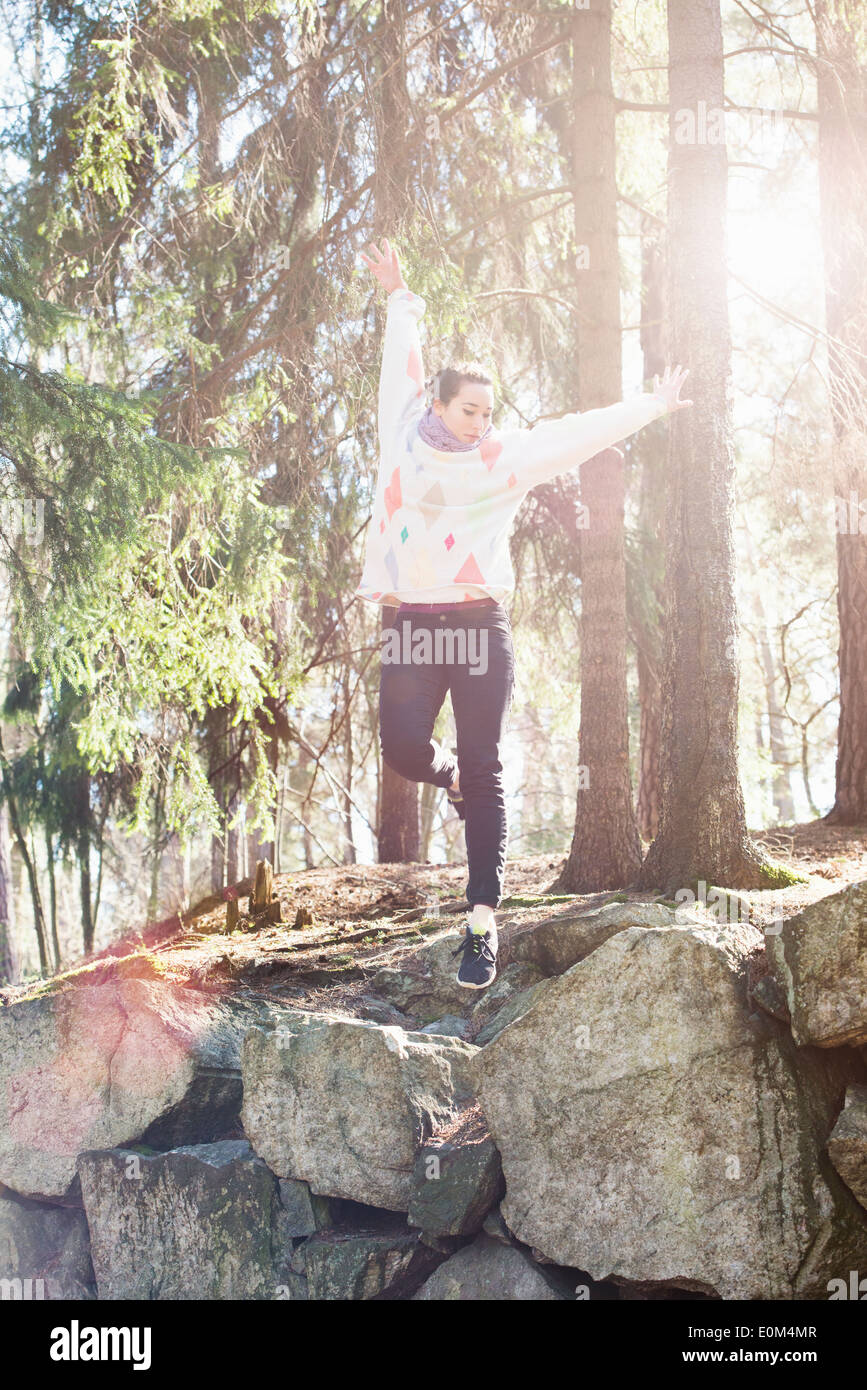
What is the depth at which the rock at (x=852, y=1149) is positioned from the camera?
315 cm

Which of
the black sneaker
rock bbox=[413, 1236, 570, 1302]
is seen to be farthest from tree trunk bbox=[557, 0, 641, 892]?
rock bbox=[413, 1236, 570, 1302]

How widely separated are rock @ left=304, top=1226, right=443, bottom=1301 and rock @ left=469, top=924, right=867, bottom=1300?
418mm

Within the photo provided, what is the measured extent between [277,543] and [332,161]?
2092 mm

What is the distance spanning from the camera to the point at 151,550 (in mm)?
5984

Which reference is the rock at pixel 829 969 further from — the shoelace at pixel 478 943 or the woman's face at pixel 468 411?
the woman's face at pixel 468 411

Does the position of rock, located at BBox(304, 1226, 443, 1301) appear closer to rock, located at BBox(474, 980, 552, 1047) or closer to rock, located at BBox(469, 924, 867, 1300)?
rock, located at BBox(469, 924, 867, 1300)

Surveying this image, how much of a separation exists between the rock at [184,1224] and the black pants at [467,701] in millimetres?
1430

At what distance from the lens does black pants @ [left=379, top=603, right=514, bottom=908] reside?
3.75 metres

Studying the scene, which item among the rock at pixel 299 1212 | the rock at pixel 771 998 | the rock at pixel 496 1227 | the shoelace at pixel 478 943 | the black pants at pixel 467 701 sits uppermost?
the black pants at pixel 467 701

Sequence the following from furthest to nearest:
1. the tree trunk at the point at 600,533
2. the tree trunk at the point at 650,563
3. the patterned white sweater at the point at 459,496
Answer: the tree trunk at the point at 650,563 < the tree trunk at the point at 600,533 < the patterned white sweater at the point at 459,496

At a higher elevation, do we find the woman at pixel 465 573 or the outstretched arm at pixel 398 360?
the outstretched arm at pixel 398 360

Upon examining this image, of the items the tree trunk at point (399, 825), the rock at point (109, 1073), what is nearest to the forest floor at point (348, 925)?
the rock at point (109, 1073)
